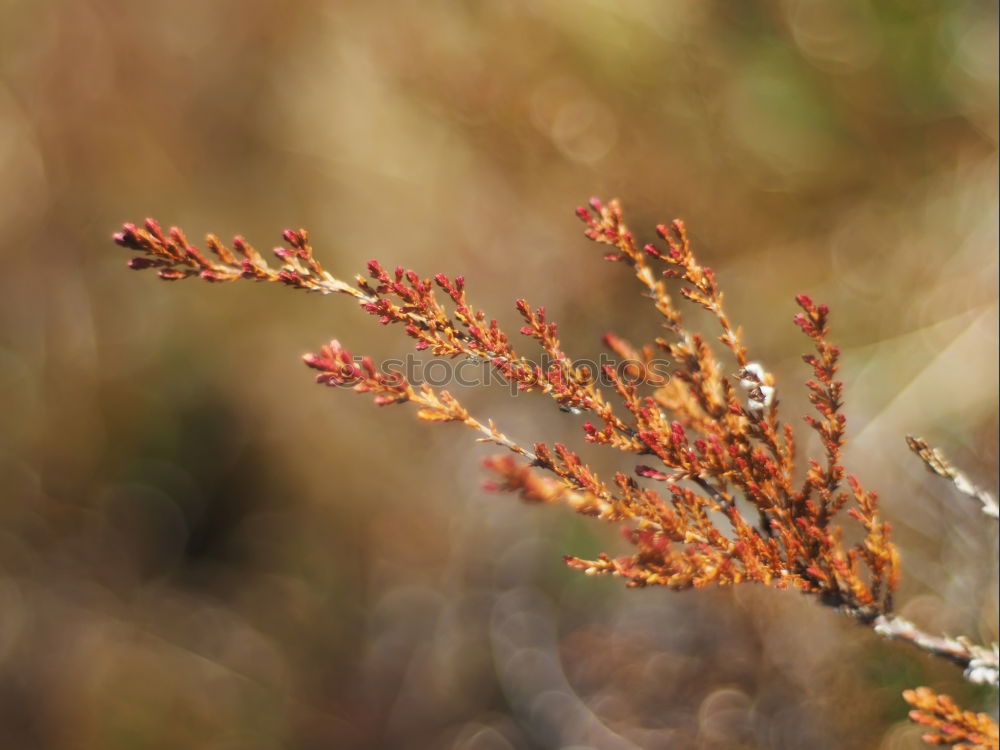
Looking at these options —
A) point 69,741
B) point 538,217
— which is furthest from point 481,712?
point 538,217

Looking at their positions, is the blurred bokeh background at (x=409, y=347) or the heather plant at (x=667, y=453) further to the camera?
the blurred bokeh background at (x=409, y=347)

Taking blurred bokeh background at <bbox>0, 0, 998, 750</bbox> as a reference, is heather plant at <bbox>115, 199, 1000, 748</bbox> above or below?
below

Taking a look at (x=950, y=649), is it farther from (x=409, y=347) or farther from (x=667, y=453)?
(x=409, y=347)

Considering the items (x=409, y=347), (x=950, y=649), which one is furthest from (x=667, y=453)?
(x=409, y=347)

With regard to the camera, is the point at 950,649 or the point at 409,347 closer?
the point at 950,649

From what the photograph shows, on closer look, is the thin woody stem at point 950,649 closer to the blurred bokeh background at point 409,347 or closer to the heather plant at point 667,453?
the heather plant at point 667,453

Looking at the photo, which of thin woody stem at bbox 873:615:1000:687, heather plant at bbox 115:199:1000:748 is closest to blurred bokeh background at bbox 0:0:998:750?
thin woody stem at bbox 873:615:1000:687

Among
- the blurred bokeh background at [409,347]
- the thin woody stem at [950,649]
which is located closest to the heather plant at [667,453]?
the thin woody stem at [950,649]

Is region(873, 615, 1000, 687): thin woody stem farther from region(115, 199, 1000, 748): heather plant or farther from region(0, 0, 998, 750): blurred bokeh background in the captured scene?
region(0, 0, 998, 750): blurred bokeh background
